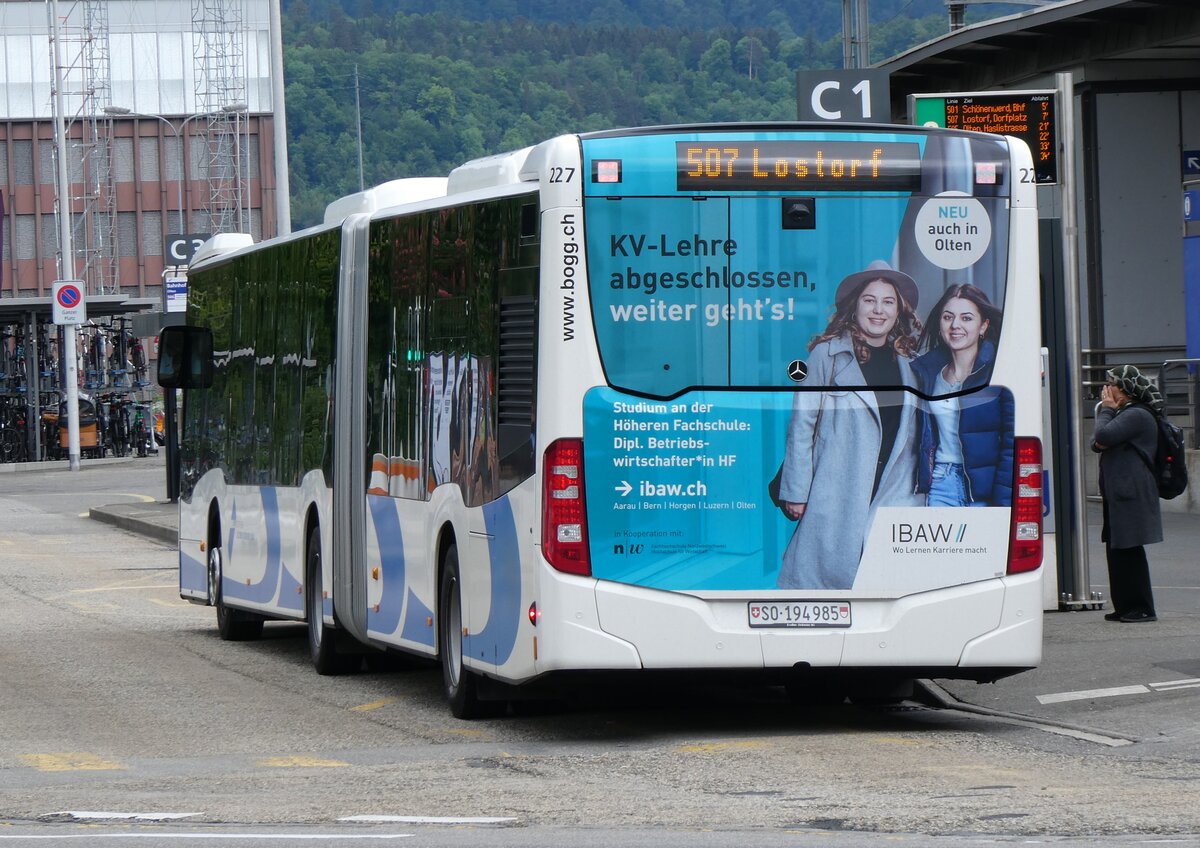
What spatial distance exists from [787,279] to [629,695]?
3.05 metres

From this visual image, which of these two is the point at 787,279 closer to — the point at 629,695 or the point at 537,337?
the point at 537,337

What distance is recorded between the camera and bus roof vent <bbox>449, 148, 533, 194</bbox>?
11.2m

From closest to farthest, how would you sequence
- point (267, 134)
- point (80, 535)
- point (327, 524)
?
point (327, 524) → point (80, 535) → point (267, 134)

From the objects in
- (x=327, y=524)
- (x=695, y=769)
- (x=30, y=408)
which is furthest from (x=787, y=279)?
(x=30, y=408)

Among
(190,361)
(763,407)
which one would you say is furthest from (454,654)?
(190,361)

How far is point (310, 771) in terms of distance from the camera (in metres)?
9.95

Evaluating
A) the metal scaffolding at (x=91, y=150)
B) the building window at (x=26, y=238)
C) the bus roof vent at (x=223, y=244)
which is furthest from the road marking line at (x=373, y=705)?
the building window at (x=26, y=238)

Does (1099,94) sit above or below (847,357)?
above

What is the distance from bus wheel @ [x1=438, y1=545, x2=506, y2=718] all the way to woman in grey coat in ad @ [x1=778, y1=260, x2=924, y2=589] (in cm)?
199

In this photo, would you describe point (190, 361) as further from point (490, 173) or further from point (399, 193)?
point (490, 173)

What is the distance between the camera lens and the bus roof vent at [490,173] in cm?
1121

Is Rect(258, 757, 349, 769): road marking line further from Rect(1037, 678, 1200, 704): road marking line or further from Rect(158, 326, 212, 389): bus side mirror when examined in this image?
Rect(158, 326, 212, 389): bus side mirror

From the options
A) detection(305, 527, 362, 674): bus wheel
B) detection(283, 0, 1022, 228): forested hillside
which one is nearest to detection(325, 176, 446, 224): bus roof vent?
detection(305, 527, 362, 674): bus wheel

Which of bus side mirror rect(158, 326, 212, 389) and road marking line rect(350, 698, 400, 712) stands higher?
bus side mirror rect(158, 326, 212, 389)
